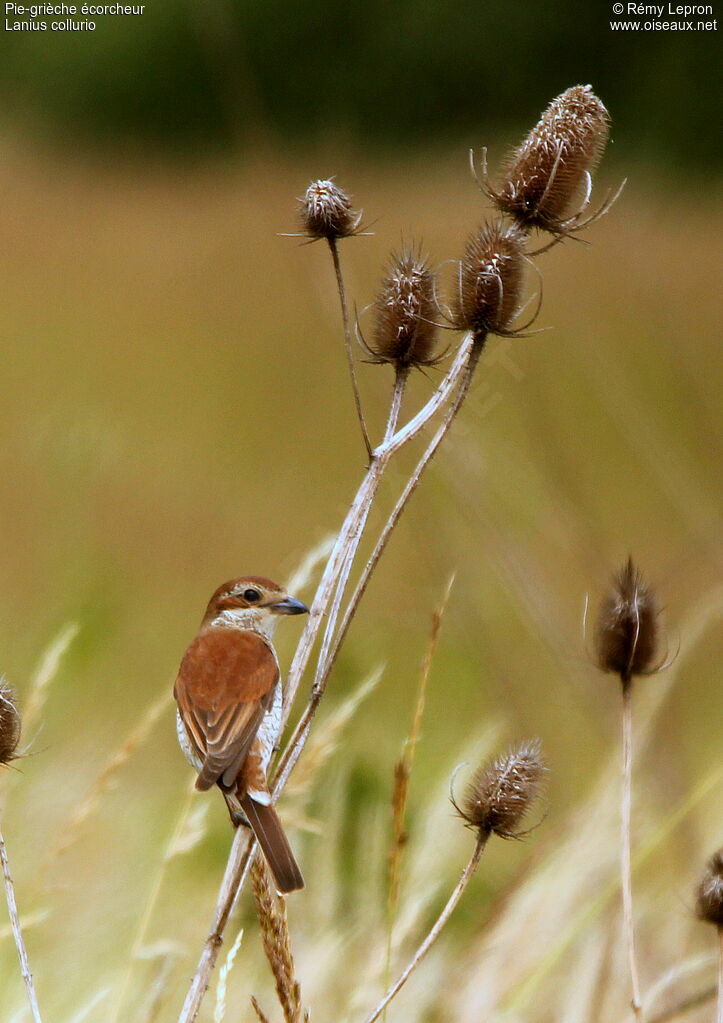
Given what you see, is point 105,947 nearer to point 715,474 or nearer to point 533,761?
point 533,761

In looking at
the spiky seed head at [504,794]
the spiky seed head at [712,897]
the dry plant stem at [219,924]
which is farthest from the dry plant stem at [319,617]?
the spiky seed head at [712,897]

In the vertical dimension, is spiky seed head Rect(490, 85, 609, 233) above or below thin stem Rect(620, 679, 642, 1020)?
above

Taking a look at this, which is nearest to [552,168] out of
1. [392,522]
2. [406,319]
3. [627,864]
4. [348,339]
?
[406,319]

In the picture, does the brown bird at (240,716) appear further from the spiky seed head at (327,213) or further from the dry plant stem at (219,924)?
the spiky seed head at (327,213)

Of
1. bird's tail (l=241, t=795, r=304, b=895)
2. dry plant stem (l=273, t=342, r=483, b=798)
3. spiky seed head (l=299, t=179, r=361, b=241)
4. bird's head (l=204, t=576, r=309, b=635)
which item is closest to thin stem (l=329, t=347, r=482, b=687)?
dry plant stem (l=273, t=342, r=483, b=798)

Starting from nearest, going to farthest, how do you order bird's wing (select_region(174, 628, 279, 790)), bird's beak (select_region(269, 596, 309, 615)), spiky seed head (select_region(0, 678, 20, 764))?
spiky seed head (select_region(0, 678, 20, 764)) → bird's wing (select_region(174, 628, 279, 790)) → bird's beak (select_region(269, 596, 309, 615))

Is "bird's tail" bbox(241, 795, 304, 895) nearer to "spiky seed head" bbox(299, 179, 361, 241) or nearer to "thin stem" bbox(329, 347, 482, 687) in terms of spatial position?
"thin stem" bbox(329, 347, 482, 687)

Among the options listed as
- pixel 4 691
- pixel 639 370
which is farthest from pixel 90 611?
pixel 639 370
